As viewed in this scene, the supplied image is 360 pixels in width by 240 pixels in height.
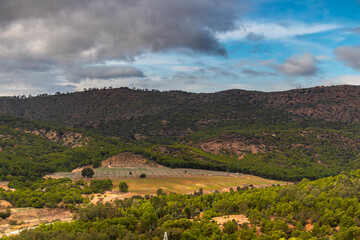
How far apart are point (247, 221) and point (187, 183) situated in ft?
Answer: 205

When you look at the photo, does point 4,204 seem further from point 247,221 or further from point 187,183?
point 247,221

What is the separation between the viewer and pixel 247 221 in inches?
2245

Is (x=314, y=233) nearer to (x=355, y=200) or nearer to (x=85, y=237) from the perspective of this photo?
(x=355, y=200)

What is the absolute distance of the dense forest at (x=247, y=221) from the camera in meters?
46.2

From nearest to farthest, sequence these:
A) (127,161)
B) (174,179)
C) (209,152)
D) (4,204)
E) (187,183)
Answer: (4,204)
(187,183)
(174,179)
(127,161)
(209,152)

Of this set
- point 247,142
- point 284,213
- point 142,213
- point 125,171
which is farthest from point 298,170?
point 142,213

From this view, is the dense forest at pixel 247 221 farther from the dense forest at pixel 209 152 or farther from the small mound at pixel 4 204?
the dense forest at pixel 209 152

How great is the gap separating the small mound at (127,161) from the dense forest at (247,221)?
227ft

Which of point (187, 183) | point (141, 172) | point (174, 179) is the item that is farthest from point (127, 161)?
point (187, 183)

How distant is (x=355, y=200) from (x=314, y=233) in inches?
652

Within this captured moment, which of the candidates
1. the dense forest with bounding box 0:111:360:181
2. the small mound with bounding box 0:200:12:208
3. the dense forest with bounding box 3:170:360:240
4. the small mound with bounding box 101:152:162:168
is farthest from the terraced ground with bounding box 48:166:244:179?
the dense forest with bounding box 3:170:360:240

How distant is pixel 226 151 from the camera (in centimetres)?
18488

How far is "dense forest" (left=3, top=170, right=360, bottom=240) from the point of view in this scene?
152 ft

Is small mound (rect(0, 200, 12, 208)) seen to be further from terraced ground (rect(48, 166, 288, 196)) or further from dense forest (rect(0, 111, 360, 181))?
terraced ground (rect(48, 166, 288, 196))
